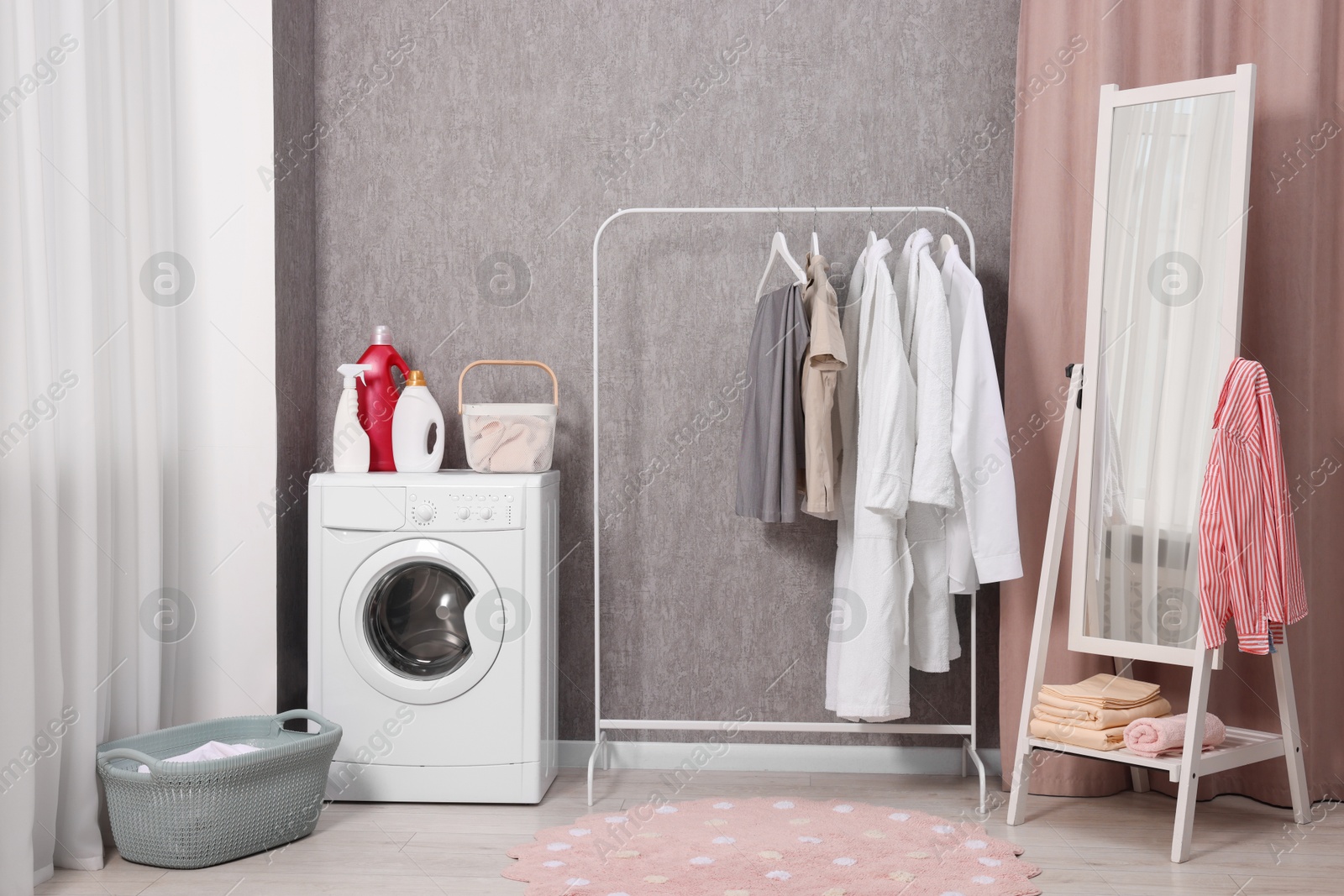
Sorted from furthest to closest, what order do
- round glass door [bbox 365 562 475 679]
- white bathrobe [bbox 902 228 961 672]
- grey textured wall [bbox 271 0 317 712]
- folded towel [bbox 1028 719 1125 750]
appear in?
grey textured wall [bbox 271 0 317 712]
round glass door [bbox 365 562 475 679]
white bathrobe [bbox 902 228 961 672]
folded towel [bbox 1028 719 1125 750]

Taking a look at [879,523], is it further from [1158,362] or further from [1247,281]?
[1247,281]

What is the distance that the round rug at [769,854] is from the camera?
2.00 metres

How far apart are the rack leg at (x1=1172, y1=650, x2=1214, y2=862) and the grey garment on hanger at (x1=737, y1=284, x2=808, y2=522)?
0.95 meters

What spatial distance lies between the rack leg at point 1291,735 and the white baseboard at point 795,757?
71 centimetres

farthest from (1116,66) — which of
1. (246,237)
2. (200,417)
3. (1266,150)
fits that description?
(200,417)

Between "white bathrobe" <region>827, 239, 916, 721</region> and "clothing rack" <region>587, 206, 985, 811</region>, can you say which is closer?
"white bathrobe" <region>827, 239, 916, 721</region>

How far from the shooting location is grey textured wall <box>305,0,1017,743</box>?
9.27ft

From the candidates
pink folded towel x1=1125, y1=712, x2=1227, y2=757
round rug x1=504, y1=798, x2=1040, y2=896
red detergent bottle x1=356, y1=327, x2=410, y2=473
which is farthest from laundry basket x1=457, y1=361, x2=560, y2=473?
pink folded towel x1=1125, y1=712, x2=1227, y2=757

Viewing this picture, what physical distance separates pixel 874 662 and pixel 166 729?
1640 mm

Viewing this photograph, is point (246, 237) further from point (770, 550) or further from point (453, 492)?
point (770, 550)

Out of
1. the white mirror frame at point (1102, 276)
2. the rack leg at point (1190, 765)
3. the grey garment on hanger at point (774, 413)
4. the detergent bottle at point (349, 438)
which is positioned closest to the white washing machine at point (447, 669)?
the detergent bottle at point (349, 438)

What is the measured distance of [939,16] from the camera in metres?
→ 2.81

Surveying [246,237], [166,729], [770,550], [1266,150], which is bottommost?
[166,729]

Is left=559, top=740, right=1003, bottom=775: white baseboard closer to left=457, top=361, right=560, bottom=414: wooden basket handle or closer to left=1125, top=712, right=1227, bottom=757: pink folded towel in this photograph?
left=1125, top=712, right=1227, bottom=757: pink folded towel
